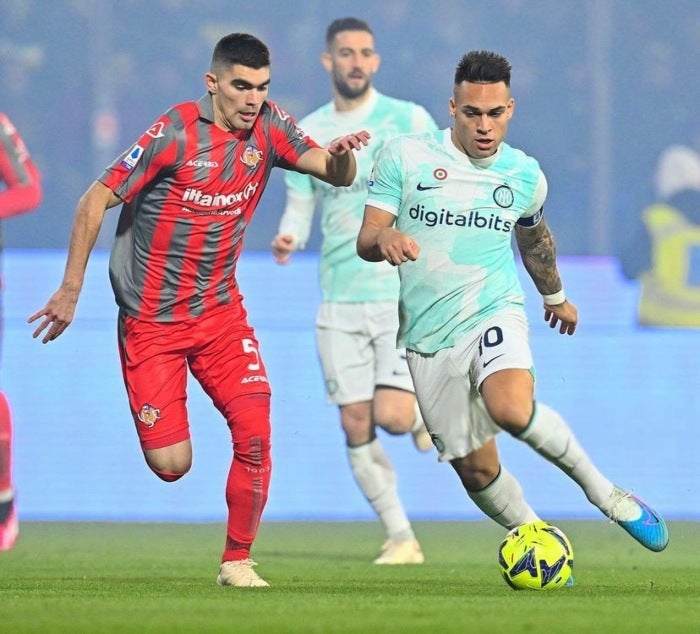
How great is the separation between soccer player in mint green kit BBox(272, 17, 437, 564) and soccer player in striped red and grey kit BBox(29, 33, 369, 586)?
1.92 m

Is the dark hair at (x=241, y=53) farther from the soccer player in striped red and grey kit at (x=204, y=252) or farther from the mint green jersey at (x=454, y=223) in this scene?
the mint green jersey at (x=454, y=223)

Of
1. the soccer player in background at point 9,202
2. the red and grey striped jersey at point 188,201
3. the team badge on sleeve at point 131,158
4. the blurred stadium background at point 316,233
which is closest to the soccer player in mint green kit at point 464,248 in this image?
the red and grey striped jersey at point 188,201

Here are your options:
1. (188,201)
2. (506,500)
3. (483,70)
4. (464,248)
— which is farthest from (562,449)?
(188,201)

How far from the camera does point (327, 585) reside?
24.1ft

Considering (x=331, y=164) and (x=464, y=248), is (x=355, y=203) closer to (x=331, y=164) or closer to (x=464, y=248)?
(x=331, y=164)

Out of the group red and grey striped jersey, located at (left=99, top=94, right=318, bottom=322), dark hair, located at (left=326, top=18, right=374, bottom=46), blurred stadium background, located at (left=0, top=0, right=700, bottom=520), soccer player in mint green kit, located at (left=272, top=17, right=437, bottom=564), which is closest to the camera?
red and grey striped jersey, located at (left=99, top=94, right=318, bottom=322)

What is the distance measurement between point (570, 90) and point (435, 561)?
604 centimetres

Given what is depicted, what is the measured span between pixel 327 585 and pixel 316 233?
639cm

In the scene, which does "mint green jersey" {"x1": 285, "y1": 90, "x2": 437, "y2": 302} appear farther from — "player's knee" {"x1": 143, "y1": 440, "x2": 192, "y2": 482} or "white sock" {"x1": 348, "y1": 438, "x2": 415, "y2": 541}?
"player's knee" {"x1": 143, "y1": 440, "x2": 192, "y2": 482}

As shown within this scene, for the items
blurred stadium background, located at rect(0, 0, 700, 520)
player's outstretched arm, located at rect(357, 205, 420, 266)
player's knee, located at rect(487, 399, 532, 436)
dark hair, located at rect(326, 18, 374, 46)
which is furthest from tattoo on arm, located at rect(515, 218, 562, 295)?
blurred stadium background, located at rect(0, 0, 700, 520)

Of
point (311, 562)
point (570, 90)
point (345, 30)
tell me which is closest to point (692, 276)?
point (570, 90)

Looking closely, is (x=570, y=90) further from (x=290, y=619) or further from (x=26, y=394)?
(x=290, y=619)

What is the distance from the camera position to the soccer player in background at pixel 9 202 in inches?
367

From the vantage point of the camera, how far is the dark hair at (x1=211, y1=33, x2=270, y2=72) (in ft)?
23.7
